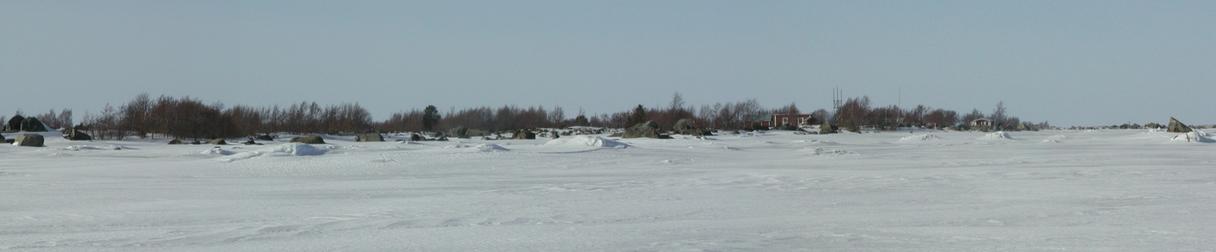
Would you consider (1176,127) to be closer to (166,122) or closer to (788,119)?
(166,122)

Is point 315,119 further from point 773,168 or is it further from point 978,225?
point 978,225

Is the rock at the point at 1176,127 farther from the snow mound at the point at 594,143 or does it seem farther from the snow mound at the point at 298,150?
the snow mound at the point at 298,150

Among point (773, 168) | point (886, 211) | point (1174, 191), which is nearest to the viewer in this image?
point (886, 211)

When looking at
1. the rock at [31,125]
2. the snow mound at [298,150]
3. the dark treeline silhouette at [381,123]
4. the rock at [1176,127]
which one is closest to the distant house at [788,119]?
the dark treeline silhouette at [381,123]

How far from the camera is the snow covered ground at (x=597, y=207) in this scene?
17.3 ft

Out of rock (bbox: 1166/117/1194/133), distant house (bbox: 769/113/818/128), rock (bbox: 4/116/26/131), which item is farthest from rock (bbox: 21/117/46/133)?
distant house (bbox: 769/113/818/128)

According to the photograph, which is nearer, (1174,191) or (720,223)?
(720,223)

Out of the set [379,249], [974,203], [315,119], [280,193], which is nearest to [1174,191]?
[974,203]

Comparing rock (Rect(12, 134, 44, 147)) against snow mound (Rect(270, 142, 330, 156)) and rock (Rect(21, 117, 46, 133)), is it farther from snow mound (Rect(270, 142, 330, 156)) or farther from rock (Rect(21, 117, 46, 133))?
rock (Rect(21, 117, 46, 133))

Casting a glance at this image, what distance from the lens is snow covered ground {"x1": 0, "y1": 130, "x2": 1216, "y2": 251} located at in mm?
5262

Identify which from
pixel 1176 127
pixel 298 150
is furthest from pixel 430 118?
pixel 298 150

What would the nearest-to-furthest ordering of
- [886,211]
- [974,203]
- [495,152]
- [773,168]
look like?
[886,211] < [974,203] < [773,168] < [495,152]

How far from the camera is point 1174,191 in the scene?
339 inches

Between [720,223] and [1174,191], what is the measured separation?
16.2 feet
